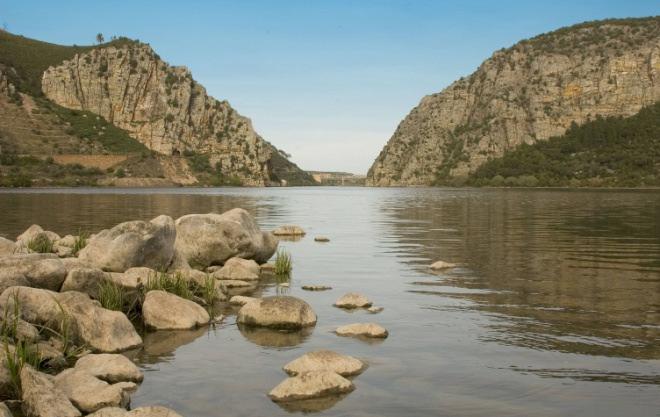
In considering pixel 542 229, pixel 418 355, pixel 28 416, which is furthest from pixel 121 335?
pixel 542 229

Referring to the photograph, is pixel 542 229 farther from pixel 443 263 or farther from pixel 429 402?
pixel 429 402

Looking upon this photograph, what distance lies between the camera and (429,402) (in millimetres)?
8531

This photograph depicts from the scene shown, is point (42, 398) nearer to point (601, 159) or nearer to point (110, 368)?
point (110, 368)

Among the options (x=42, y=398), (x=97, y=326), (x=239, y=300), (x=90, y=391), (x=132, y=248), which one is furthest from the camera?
(x=132, y=248)

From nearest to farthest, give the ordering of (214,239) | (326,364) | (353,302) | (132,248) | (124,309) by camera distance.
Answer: (326,364), (124,309), (353,302), (132,248), (214,239)

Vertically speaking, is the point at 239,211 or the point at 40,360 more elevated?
the point at 239,211

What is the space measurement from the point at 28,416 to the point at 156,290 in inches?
230

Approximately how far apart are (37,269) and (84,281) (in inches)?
37.2

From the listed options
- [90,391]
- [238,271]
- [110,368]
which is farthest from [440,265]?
[90,391]

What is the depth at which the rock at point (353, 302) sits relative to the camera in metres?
14.9

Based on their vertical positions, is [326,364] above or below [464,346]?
above

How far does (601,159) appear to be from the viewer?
174 meters

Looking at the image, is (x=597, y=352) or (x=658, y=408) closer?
(x=658, y=408)

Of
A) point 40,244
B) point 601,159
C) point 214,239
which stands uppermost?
point 601,159
